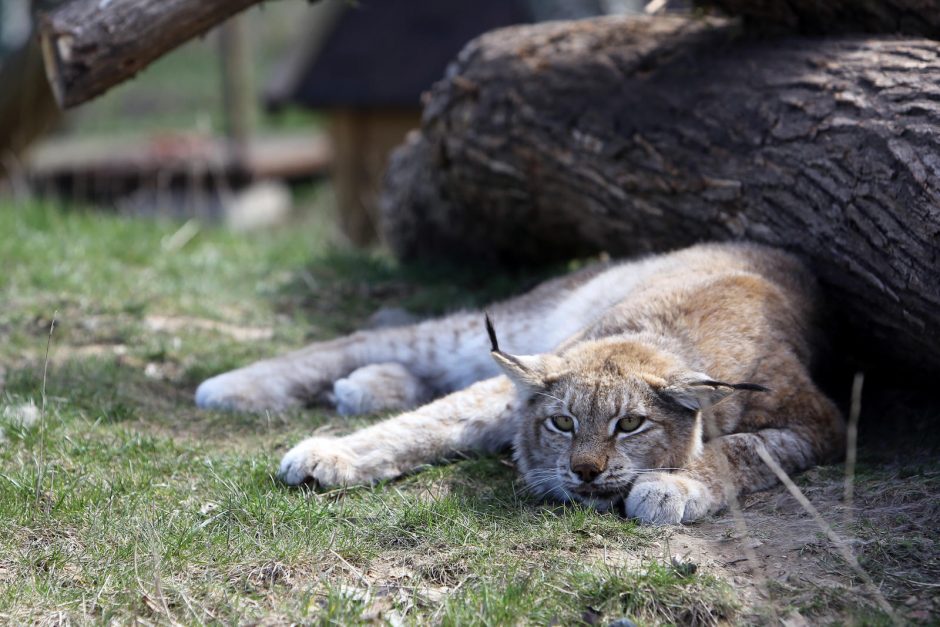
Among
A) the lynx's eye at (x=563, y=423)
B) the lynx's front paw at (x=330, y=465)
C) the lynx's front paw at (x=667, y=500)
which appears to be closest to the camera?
the lynx's front paw at (x=667, y=500)

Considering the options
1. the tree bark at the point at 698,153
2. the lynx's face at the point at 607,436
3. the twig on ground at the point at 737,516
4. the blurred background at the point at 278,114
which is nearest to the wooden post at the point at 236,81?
the blurred background at the point at 278,114

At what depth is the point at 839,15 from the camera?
5.40 metres

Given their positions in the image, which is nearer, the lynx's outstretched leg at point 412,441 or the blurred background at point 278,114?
the lynx's outstretched leg at point 412,441

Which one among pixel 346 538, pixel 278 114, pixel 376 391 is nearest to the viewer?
pixel 346 538

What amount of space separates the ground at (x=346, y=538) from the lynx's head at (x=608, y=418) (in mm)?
146

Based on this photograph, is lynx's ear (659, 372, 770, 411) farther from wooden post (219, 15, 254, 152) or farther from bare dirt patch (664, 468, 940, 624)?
wooden post (219, 15, 254, 152)

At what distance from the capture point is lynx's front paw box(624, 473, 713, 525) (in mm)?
3594

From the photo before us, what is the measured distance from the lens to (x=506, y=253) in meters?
7.30

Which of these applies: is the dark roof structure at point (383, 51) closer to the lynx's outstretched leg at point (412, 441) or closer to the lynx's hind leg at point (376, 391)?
the lynx's hind leg at point (376, 391)

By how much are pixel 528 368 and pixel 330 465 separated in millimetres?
829

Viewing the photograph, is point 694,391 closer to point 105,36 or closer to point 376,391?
point 376,391

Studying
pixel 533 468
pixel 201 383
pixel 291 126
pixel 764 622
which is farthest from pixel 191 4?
pixel 291 126

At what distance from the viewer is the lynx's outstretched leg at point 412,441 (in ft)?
13.1

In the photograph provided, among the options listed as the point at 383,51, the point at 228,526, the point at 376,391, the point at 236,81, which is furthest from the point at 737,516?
the point at 236,81
